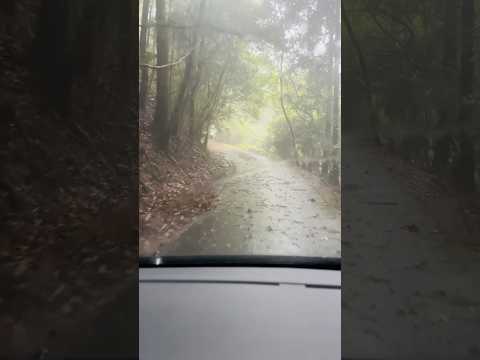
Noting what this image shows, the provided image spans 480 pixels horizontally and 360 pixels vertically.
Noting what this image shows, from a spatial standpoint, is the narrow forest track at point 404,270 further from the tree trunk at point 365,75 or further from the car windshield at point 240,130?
the car windshield at point 240,130

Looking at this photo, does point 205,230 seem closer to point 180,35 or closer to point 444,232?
point 180,35

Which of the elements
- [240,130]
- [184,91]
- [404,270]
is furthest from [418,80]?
[184,91]

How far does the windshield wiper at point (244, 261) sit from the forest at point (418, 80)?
2408 mm

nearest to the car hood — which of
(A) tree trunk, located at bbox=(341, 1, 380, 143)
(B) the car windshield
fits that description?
(B) the car windshield

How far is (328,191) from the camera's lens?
3996mm

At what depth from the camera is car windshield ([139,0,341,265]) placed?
391 centimetres

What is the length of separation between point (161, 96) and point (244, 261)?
8.03 feet

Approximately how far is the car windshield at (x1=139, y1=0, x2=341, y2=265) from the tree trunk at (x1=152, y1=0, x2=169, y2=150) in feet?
0.04

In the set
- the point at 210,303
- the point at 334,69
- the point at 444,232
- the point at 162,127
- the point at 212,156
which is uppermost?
the point at 334,69

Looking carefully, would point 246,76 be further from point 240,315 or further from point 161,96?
point 240,315

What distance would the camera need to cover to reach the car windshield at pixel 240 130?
391 centimetres

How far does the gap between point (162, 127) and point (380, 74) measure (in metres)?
3.21

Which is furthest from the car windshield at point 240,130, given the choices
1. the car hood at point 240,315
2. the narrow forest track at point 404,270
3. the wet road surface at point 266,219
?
the narrow forest track at point 404,270
